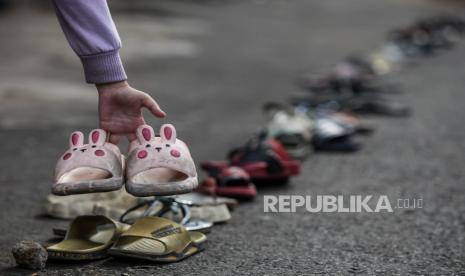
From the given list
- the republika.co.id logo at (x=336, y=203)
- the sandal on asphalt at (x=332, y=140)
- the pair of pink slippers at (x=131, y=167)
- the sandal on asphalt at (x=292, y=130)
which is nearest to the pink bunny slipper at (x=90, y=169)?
the pair of pink slippers at (x=131, y=167)

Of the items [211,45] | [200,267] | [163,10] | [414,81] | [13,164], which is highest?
[163,10]

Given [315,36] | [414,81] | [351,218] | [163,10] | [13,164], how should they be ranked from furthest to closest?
[163,10], [315,36], [414,81], [13,164], [351,218]

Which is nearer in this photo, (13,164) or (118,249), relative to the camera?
(118,249)

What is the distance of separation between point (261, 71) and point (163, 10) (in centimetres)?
497

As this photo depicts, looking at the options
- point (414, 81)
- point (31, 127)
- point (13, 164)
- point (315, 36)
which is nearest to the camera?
point (13, 164)

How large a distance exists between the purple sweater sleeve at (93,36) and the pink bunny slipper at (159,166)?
252mm

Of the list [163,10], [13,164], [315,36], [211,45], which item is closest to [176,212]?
[13,164]

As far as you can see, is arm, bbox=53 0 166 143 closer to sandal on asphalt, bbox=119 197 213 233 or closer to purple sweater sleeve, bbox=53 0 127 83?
purple sweater sleeve, bbox=53 0 127 83

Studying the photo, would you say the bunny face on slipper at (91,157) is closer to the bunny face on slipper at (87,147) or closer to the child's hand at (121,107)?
the bunny face on slipper at (87,147)

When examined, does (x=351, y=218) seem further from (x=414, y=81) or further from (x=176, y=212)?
(x=414, y=81)

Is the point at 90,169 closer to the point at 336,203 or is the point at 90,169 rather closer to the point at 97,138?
the point at 97,138

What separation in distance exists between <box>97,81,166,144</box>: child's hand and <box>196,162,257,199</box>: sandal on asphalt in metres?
0.92

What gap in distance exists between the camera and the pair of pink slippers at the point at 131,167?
296 cm

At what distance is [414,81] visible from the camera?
354 inches
